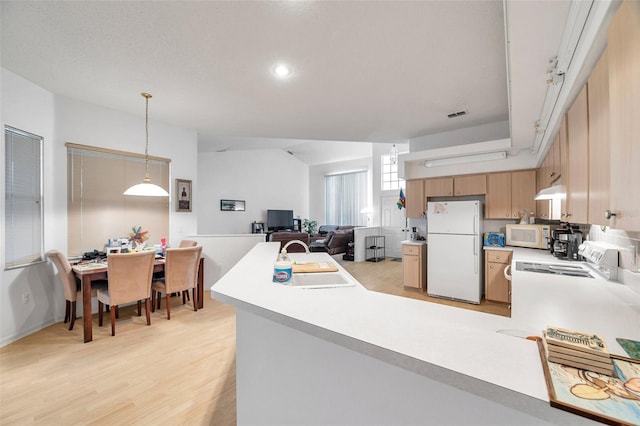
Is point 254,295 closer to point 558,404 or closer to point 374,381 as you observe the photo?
point 374,381

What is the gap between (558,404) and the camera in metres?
0.51

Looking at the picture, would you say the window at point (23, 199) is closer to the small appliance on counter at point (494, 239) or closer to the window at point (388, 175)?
the small appliance on counter at point (494, 239)

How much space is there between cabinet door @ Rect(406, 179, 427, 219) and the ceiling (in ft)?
4.94

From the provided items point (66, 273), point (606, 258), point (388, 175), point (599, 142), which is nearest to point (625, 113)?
point (599, 142)

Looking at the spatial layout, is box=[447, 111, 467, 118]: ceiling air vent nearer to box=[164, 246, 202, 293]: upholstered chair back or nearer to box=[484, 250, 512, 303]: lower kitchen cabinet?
box=[484, 250, 512, 303]: lower kitchen cabinet

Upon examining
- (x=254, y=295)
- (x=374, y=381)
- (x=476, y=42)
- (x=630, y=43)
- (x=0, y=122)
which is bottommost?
(x=374, y=381)

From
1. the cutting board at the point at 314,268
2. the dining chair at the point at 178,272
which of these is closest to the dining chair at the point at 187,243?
the dining chair at the point at 178,272

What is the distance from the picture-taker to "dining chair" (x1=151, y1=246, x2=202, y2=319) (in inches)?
130

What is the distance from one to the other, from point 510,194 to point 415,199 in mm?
1434

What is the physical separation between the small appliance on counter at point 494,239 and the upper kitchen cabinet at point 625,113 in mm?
3268

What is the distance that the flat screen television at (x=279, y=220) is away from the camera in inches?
356

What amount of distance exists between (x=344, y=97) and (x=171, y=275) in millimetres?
3038

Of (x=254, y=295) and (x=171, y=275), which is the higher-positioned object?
(x=254, y=295)

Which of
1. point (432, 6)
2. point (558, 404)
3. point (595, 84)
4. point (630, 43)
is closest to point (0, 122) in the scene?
point (432, 6)
